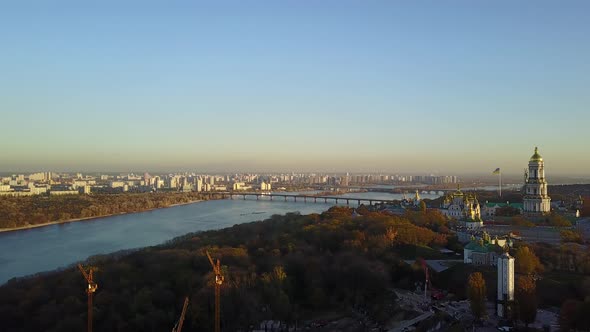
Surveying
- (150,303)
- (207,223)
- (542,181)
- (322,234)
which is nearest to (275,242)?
(322,234)

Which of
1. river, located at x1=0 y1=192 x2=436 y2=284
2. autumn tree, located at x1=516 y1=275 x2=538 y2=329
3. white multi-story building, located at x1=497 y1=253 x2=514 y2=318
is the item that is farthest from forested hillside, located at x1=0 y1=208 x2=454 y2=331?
river, located at x1=0 y1=192 x2=436 y2=284

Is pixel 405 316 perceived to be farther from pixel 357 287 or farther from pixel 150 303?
pixel 150 303

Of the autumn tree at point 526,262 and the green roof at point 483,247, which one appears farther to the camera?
the green roof at point 483,247

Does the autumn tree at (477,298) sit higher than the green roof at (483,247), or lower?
lower

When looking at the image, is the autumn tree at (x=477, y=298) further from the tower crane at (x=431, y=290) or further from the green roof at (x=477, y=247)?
the green roof at (x=477, y=247)

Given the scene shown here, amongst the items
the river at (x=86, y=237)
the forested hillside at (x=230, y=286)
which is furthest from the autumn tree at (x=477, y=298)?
the river at (x=86, y=237)

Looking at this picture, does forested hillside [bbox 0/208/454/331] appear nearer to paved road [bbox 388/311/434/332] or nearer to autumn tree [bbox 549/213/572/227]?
paved road [bbox 388/311/434/332]
